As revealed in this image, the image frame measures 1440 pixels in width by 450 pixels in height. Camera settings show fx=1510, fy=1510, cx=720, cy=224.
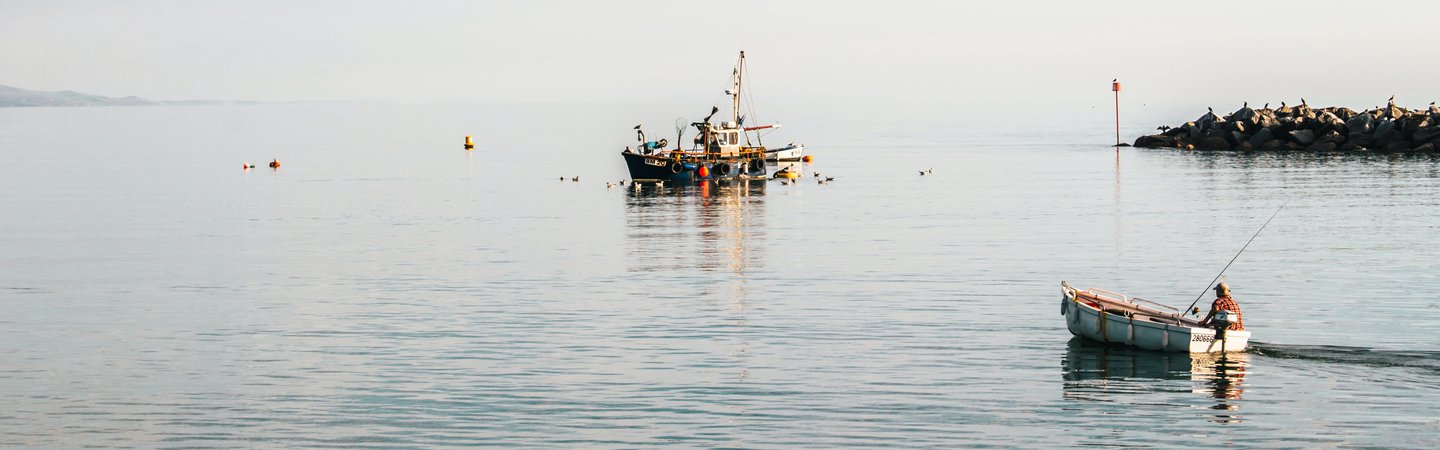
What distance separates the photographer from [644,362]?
36.4 metres

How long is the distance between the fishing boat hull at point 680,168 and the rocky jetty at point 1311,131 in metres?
53.5

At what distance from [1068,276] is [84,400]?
3323 centimetres

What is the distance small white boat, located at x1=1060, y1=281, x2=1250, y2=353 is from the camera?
117 feet

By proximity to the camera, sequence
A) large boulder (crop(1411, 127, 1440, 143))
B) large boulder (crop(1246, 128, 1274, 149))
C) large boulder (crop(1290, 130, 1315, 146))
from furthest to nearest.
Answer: large boulder (crop(1246, 128, 1274, 149)) < large boulder (crop(1290, 130, 1315, 146)) < large boulder (crop(1411, 127, 1440, 143))

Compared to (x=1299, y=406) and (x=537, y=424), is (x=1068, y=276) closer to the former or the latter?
(x=1299, y=406)

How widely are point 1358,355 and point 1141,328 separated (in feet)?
16.9

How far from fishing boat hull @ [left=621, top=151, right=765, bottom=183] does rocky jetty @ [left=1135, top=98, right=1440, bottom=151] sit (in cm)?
5346

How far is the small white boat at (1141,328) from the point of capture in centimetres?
3578

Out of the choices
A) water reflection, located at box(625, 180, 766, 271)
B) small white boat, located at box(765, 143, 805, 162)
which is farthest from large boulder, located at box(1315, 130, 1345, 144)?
water reflection, located at box(625, 180, 766, 271)

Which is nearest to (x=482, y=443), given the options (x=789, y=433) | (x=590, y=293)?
(x=789, y=433)

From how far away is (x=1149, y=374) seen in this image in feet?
113

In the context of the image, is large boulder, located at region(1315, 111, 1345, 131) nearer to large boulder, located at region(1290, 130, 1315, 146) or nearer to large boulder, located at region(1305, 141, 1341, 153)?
large boulder, located at region(1290, 130, 1315, 146)

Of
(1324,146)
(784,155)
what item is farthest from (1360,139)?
(784,155)

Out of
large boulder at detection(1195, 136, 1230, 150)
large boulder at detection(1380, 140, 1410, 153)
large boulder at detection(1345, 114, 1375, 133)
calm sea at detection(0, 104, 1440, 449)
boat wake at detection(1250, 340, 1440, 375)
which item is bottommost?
boat wake at detection(1250, 340, 1440, 375)
